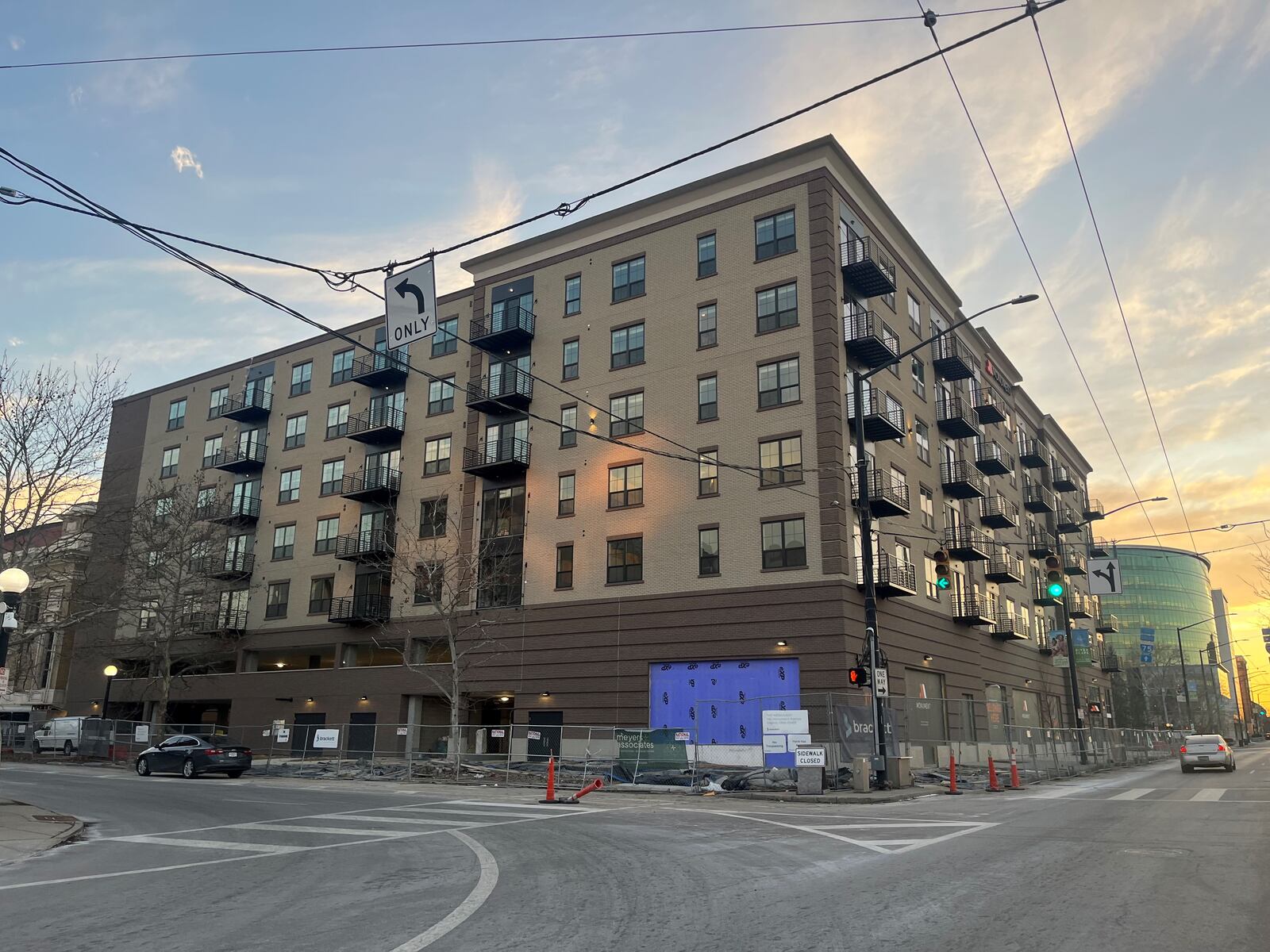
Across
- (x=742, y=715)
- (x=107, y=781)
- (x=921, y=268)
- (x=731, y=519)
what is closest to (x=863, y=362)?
(x=731, y=519)

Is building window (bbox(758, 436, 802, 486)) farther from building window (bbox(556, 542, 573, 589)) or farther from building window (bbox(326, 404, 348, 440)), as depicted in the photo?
building window (bbox(326, 404, 348, 440))

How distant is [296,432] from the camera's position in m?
50.3

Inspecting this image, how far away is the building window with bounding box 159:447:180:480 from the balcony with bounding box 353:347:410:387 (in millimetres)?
16169

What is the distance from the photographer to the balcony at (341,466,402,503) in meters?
44.2

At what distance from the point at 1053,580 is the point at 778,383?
46.5ft

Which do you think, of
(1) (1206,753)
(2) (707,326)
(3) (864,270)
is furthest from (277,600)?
(1) (1206,753)

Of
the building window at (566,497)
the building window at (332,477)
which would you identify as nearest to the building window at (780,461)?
the building window at (566,497)

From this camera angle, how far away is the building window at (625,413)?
3706cm

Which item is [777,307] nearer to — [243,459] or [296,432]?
[296,432]

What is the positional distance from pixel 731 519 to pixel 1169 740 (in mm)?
45149

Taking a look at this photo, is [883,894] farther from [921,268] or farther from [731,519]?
[921,268]

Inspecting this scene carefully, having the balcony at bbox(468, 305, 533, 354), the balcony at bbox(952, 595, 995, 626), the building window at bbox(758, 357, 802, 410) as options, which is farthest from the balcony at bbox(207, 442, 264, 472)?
the balcony at bbox(952, 595, 995, 626)

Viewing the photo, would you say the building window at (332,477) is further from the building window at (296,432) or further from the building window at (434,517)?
the building window at (434,517)

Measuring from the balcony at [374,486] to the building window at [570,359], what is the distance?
10.7m
